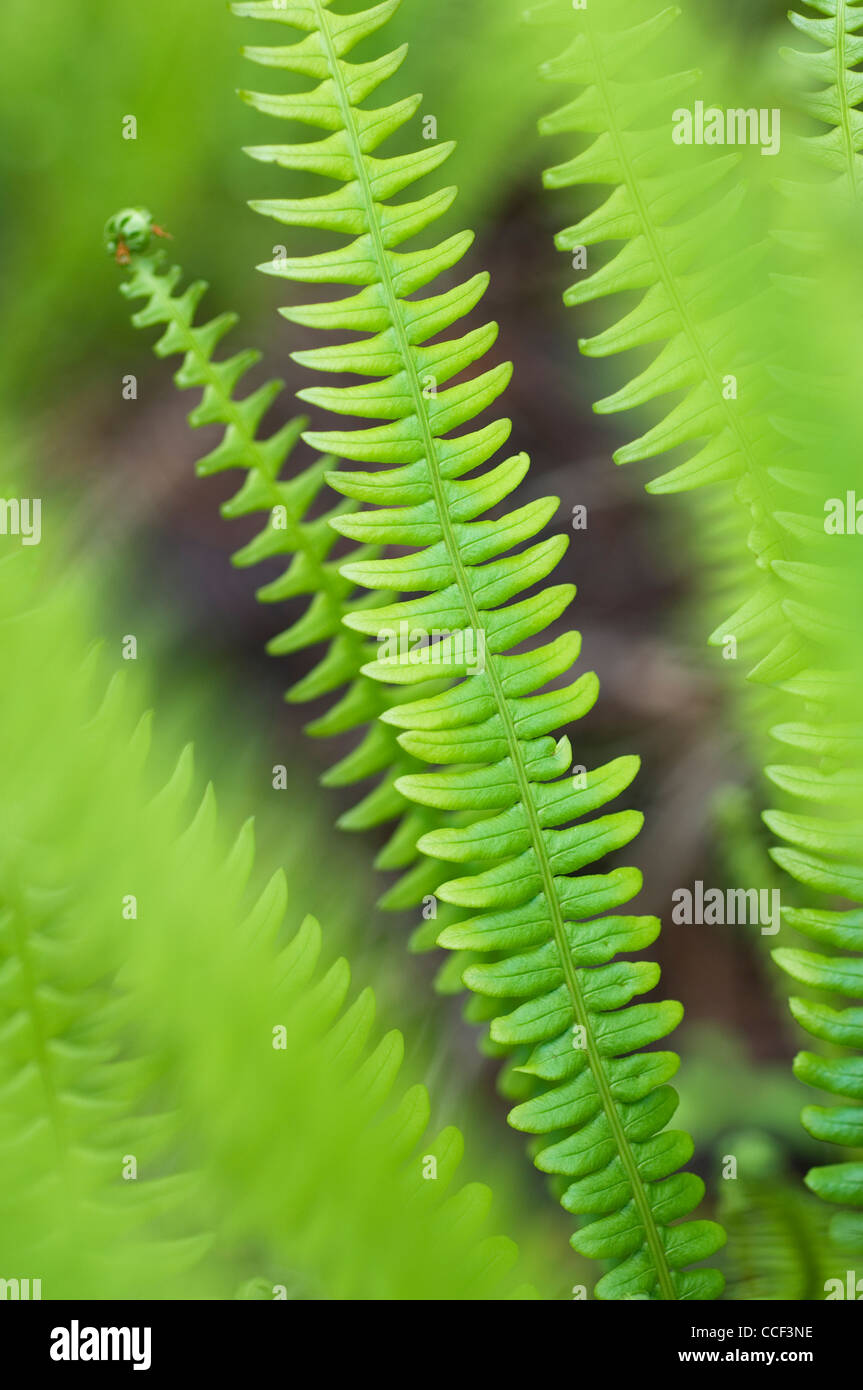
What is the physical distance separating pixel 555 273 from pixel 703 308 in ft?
3.09

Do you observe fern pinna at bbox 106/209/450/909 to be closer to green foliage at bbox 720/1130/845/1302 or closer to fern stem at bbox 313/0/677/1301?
fern stem at bbox 313/0/677/1301

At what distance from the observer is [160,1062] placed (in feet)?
1.49

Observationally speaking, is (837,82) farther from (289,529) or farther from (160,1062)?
(160,1062)

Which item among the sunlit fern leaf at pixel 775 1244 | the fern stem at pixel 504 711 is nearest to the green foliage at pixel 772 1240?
the sunlit fern leaf at pixel 775 1244

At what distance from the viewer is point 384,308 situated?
534 mm

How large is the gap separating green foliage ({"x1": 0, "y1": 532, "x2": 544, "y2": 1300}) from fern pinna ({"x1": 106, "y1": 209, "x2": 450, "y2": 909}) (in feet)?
0.56

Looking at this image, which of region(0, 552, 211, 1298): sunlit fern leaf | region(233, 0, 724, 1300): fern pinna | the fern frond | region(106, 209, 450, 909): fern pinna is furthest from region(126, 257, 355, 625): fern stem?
the fern frond

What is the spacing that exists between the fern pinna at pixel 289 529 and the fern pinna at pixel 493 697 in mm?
128

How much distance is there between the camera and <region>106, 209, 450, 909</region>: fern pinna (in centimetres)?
63
